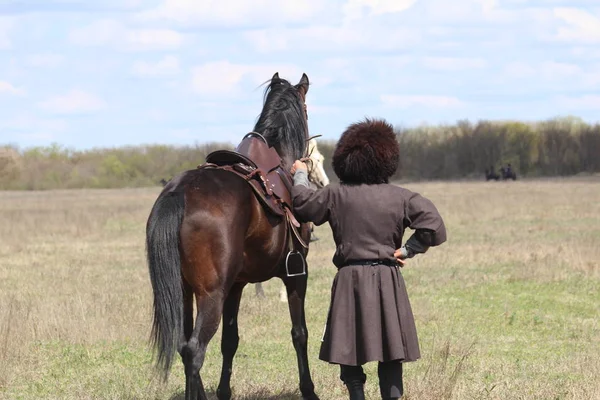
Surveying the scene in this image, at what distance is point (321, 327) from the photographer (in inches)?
396

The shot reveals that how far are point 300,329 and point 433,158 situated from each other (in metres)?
73.3

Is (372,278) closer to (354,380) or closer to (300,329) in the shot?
(354,380)

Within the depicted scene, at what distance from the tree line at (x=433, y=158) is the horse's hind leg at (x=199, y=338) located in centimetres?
6373

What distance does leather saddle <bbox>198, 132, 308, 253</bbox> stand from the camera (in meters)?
6.65

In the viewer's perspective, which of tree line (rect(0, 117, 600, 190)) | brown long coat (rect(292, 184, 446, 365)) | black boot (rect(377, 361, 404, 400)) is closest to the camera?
brown long coat (rect(292, 184, 446, 365))

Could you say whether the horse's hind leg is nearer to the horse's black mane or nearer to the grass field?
the grass field

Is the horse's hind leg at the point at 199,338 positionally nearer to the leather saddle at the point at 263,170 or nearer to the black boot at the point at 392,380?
the leather saddle at the point at 263,170

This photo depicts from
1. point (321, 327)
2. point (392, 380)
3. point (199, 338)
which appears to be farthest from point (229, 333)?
point (321, 327)

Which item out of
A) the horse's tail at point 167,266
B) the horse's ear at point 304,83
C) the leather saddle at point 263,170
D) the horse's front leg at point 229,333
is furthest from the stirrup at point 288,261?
the horse's ear at point 304,83

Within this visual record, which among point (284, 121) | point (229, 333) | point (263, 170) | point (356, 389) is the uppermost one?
point (284, 121)

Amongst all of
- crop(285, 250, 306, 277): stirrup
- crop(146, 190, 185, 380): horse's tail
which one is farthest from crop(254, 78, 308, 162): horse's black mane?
Result: crop(146, 190, 185, 380): horse's tail

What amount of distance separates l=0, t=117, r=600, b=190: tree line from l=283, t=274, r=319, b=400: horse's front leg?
206 feet

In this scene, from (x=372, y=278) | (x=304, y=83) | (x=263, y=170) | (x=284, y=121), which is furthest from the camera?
(x=304, y=83)

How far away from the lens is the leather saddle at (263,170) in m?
6.65
